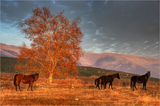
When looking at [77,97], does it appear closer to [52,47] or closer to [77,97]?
[77,97]

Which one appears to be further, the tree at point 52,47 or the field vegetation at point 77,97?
the tree at point 52,47

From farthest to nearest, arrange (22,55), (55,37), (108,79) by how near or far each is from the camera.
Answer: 1. (55,37)
2. (22,55)
3. (108,79)

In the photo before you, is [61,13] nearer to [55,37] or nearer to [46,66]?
[55,37]

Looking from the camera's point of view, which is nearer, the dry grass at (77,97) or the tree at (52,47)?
the dry grass at (77,97)

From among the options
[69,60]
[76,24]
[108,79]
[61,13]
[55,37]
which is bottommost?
[108,79]

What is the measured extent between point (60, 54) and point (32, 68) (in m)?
5.04

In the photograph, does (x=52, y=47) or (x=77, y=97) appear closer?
(x=77, y=97)

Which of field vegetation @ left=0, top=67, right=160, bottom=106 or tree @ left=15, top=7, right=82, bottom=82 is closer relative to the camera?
field vegetation @ left=0, top=67, right=160, bottom=106

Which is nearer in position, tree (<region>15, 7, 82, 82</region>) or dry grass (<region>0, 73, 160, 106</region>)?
dry grass (<region>0, 73, 160, 106</region>)

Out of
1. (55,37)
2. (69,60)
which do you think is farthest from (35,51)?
(69,60)

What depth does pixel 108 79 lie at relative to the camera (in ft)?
53.3

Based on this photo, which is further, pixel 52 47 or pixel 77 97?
pixel 52 47

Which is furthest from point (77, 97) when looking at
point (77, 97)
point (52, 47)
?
point (52, 47)

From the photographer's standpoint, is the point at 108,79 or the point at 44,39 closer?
the point at 108,79
